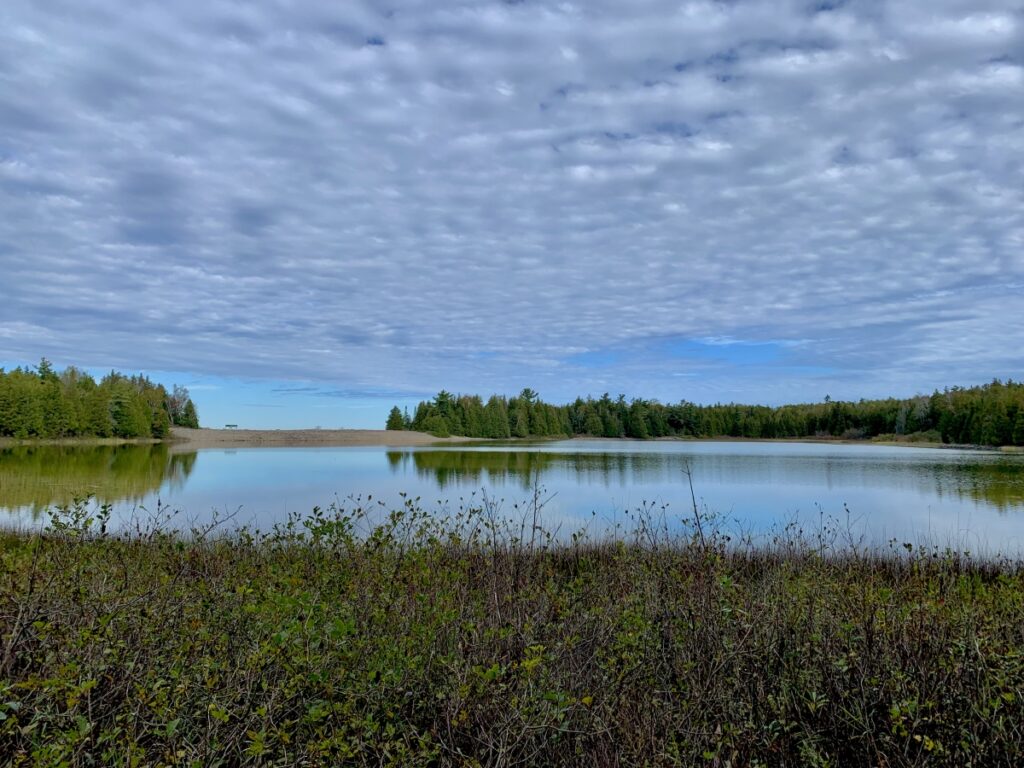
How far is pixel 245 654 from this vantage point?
392 centimetres

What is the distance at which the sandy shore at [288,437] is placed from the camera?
287 ft

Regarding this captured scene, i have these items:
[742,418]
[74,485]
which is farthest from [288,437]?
[742,418]

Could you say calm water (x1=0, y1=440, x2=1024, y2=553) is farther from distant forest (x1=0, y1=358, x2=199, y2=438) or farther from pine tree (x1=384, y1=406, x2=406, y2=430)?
pine tree (x1=384, y1=406, x2=406, y2=430)

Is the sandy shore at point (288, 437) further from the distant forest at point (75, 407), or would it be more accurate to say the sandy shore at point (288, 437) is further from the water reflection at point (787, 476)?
the water reflection at point (787, 476)

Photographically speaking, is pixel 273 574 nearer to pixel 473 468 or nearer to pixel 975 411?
pixel 473 468

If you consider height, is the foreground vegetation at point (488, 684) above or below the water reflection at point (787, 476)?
above

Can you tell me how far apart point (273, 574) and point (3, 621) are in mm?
2153

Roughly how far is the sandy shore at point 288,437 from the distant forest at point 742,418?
370 inches

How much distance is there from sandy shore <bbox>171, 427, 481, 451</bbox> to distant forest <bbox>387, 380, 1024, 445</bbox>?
9391mm

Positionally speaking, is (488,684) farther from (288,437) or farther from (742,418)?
(742,418)

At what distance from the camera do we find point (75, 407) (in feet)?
241

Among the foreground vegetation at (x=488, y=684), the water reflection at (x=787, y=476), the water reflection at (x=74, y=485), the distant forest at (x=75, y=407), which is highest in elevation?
the distant forest at (x=75, y=407)

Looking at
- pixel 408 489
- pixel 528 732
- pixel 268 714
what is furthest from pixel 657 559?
pixel 408 489

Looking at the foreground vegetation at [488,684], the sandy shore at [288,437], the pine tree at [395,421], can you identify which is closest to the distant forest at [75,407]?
the sandy shore at [288,437]
